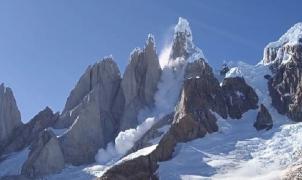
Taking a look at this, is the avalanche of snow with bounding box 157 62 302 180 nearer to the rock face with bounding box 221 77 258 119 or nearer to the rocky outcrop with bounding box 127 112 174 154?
the rock face with bounding box 221 77 258 119

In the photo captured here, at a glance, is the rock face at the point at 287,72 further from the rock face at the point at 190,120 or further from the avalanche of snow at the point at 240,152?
the rock face at the point at 190,120

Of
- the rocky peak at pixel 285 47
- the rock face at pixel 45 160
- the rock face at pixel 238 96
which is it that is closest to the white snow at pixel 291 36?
the rocky peak at pixel 285 47

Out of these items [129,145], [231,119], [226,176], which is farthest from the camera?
[129,145]

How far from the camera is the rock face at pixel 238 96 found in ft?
566

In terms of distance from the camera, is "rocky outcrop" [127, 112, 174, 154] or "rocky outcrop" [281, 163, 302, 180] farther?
"rocky outcrop" [127, 112, 174, 154]

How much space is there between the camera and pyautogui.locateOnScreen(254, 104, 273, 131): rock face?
16231cm

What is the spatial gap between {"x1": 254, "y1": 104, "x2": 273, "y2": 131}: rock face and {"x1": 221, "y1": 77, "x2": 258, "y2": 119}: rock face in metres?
5.15

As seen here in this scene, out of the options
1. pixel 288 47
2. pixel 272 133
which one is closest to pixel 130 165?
pixel 272 133

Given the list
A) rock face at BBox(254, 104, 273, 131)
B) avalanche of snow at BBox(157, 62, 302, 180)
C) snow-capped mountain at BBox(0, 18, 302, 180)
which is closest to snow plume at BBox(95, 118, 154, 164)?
snow-capped mountain at BBox(0, 18, 302, 180)

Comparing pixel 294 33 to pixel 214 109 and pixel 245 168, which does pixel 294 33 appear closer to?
pixel 214 109

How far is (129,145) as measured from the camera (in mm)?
182250

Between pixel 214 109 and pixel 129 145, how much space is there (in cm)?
2249

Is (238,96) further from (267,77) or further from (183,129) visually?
(183,129)

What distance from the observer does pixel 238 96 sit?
17650cm
